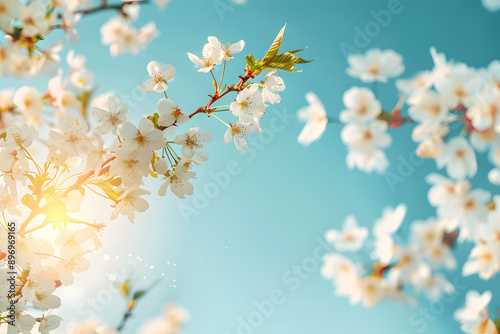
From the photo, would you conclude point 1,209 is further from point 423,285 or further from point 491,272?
point 491,272

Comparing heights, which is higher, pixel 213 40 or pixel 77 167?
pixel 213 40

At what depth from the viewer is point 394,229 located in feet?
1.49

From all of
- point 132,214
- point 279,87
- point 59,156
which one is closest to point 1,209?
point 59,156

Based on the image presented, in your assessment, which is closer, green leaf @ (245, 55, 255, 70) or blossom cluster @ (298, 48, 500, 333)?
blossom cluster @ (298, 48, 500, 333)

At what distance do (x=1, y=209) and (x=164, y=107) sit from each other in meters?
0.53

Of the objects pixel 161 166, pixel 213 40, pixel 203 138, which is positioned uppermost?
pixel 213 40

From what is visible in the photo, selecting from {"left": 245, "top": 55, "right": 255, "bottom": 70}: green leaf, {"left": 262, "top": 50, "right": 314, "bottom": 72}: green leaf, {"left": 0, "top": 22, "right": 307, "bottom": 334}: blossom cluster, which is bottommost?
{"left": 0, "top": 22, "right": 307, "bottom": 334}: blossom cluster

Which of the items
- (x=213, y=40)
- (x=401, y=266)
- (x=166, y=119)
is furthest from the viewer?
(x=213, y=40)

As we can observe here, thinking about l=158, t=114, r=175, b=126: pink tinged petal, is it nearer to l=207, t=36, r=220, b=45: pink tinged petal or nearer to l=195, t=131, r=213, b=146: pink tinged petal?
l=195, t=131, r=213, b=146: pink tinged petal

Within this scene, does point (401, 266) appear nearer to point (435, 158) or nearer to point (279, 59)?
point (435, 158)

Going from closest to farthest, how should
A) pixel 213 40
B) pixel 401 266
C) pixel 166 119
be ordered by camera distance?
pixel 401 266
pixel 166 119
pixel 213 40

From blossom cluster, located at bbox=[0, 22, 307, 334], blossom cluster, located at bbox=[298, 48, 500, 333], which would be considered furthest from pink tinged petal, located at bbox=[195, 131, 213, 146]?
blossom cluster, located at bbox=[298, 48, 500, 333]

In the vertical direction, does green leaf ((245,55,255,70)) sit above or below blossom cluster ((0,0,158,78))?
above

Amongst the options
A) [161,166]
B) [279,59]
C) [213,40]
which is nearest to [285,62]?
[279,59]
